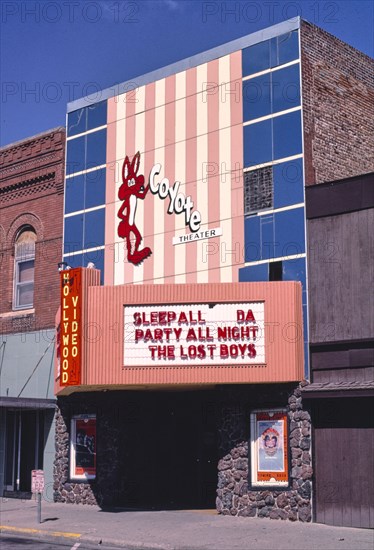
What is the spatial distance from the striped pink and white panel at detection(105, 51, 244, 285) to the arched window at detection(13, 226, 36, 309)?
448cm

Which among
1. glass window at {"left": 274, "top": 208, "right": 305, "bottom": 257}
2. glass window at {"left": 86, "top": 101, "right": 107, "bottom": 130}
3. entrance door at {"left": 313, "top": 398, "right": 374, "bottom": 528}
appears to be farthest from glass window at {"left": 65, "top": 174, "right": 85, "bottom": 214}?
entrance door at {"left": 313, "top": 398, "right": 374, "bottom": 528}

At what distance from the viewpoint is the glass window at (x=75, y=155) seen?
2750 centimetres

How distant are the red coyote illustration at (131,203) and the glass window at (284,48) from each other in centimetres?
539

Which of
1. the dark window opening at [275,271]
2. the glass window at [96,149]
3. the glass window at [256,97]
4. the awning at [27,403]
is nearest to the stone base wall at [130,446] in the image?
the awning at [27,403]

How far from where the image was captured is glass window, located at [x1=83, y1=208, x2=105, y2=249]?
26275mm

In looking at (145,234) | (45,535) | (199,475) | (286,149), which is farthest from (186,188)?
(45,535)

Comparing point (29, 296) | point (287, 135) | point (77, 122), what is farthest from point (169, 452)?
point (77, 122)

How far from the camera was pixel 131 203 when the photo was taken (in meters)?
25.5

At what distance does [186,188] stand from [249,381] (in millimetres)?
6355

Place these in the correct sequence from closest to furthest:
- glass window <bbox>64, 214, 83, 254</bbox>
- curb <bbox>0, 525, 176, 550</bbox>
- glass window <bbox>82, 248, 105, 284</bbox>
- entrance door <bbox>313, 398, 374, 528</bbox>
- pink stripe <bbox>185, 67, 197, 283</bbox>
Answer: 1. curb <bbox>0, 525, 176, 550</bbox>
2. entrance door <bbox>313, 398, 374, 528</bbox>
3. pink stripe <bbox>185, 67, 197, 283</bbox>
4. glass window <bbox>82, 248, 105, 284</bbox>
5. glass window <bbox>64, 214, 83, 254</bbox>

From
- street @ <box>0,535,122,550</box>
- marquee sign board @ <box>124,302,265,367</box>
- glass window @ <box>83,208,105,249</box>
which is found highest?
glass window @ <box>83,208,105,249</box>

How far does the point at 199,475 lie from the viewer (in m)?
25.4

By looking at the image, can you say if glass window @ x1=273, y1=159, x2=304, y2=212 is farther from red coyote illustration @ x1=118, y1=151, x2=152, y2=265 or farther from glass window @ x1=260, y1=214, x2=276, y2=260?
red coyote illustration @ x1=118, y1=151, x2=152, y2=265

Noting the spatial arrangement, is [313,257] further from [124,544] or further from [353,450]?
[124,544]
